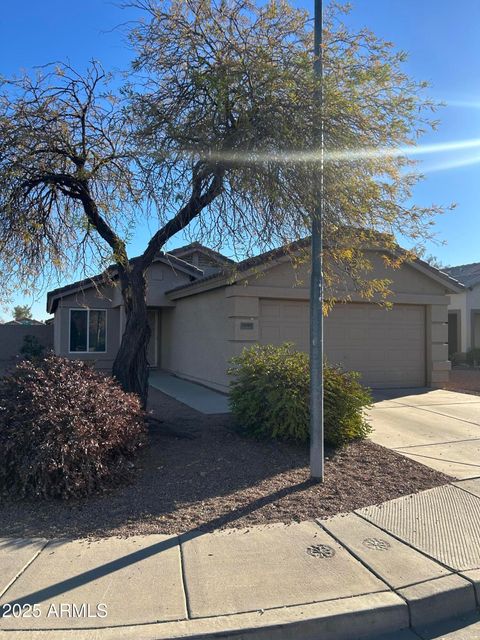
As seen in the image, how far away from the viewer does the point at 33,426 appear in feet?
17.3

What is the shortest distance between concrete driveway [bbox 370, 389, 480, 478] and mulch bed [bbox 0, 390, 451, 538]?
1.45ft

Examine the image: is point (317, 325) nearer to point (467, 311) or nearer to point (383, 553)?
point (383, 553)

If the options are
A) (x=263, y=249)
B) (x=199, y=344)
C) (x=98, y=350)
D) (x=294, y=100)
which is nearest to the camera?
(x=294, y=100)

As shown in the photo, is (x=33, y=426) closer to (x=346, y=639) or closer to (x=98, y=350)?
(x=346, y=639)

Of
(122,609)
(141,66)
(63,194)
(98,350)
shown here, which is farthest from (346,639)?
(98,350)

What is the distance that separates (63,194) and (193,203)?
2.56 m

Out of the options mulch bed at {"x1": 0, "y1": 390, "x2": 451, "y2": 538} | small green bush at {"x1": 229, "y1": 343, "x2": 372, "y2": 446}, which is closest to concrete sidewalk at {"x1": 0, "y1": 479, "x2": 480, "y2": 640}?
mulch bed at {"x1": 0, "y1": 390, "x2": 451, "y2": 538}

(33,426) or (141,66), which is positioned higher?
(141,66)

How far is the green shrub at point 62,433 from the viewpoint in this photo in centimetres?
511

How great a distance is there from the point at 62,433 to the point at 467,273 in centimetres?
2674

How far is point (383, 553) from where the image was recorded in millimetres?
4105

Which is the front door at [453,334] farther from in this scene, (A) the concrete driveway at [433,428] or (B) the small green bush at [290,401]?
(B) the small green bush at [290,401]

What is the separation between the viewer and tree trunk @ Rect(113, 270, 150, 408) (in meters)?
7.82

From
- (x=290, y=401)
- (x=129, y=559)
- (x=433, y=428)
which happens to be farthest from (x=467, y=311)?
(x=129, y=559)
